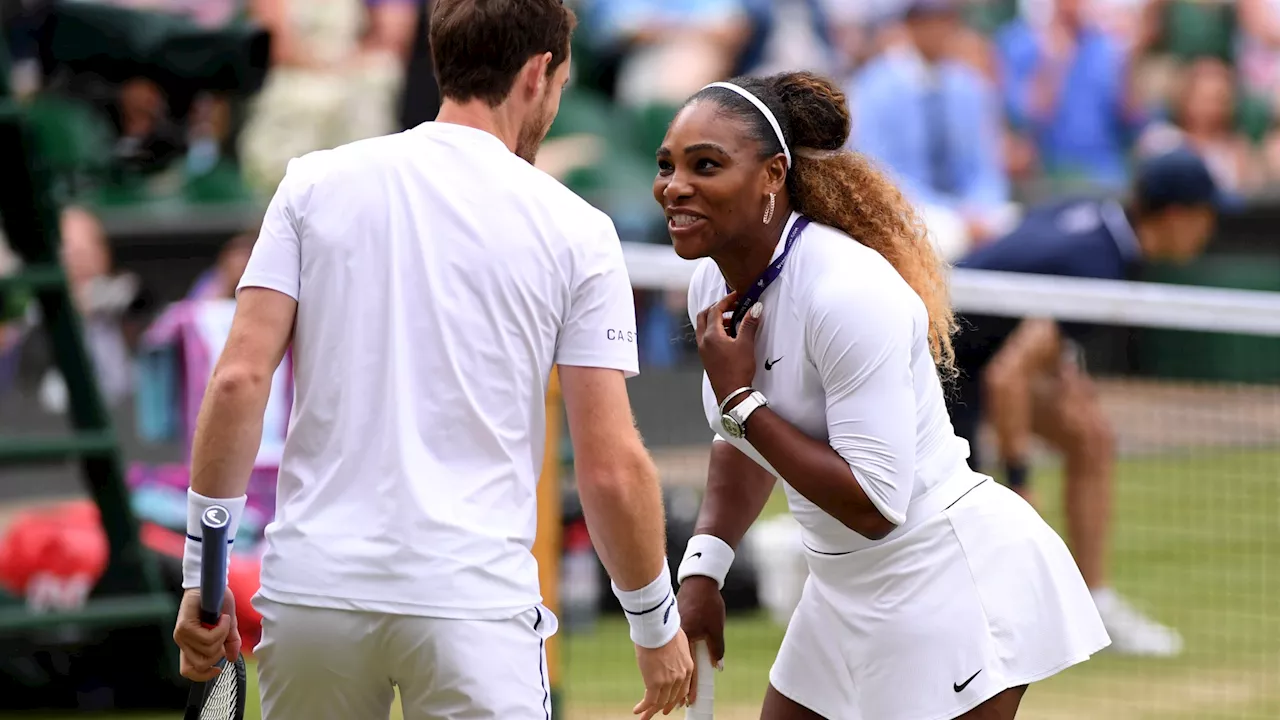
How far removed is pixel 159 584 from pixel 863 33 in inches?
360

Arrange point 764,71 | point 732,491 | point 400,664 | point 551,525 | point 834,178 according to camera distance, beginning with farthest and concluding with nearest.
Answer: point 764,71, point 551,525, point 732,491, point 834,178, point 400,664

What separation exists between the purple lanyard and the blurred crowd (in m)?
5.99

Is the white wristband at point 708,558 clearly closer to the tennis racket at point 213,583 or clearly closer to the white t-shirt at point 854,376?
the white t-shirt at point 854,376

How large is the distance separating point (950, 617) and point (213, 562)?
143 centimetres

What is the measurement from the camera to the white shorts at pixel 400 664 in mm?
3107

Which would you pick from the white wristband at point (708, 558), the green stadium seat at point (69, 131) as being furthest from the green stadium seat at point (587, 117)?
the white wristband at point (708, 558)

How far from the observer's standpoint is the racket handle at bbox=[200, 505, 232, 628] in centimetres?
321

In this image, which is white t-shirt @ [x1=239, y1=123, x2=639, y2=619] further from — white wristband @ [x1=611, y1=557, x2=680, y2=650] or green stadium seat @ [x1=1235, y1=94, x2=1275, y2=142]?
green stadium seat @ [x1=1235, y1=94, x2=1275, y2=142]

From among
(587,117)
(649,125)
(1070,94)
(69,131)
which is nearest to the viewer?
(69,131)

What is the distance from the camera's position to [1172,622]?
27.7 ft

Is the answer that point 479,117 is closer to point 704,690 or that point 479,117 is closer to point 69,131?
point 704,690

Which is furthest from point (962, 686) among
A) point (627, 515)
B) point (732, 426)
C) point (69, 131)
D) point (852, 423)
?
point (69, 131)

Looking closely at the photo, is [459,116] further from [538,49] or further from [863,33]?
[863,33]

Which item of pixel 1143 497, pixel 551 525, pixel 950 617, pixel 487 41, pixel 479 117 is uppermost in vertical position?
pixel 487 41
